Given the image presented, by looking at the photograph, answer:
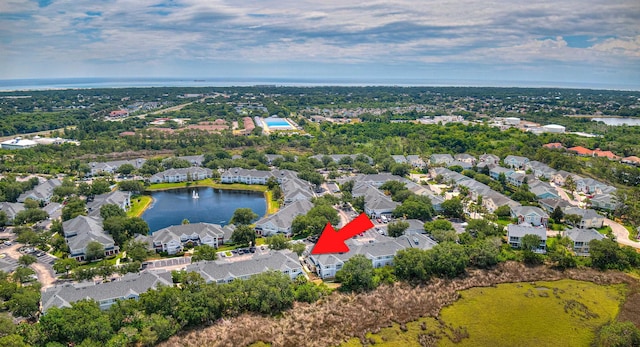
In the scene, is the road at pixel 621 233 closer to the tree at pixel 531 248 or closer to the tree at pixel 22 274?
the tree at pixel 531 248

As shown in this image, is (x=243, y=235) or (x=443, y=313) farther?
(x=243, y=235)

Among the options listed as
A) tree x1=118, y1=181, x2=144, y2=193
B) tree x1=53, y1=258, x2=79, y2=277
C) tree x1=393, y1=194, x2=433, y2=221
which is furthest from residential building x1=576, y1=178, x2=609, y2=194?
tree x1=53, y1=258, x2=79, y2=277

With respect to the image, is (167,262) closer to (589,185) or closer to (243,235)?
(243,235)

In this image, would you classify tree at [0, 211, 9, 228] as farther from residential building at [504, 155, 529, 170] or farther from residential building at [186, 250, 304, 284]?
residential building at [504, 155, 529, 170]

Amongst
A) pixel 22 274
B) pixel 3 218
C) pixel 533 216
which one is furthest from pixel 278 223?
pixel 3 218

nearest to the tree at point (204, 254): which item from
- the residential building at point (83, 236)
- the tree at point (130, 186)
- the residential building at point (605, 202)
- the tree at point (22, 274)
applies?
the residential building at point (83, 236)
